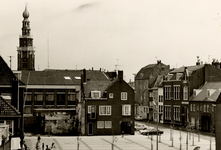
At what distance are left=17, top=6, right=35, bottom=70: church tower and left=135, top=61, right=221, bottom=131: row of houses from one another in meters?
41.0

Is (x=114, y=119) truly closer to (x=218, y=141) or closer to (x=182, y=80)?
(x=182, y=80)

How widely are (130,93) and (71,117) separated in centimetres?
917

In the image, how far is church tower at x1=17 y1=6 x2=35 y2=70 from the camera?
11962 cm

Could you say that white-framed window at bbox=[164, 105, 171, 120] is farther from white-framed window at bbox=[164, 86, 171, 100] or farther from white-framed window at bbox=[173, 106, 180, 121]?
white-framed window at bbox=[173, 106, 180, 121]

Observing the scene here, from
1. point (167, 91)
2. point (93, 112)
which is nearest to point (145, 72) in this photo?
point (167, 91)

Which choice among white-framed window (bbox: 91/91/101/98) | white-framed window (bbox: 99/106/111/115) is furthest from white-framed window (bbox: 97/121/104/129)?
white-framed window (bbox: 91/91/101/98)

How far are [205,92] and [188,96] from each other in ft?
15.1

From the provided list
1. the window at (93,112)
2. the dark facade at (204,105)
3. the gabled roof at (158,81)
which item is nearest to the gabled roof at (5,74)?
the window at (93,112)

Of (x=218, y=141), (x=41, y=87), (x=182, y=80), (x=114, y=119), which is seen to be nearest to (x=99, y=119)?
(x=114, y=119)

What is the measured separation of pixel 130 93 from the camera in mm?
64938

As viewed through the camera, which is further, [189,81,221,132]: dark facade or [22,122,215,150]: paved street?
[189,81,221,132]: dark facade

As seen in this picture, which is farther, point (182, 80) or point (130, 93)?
point (182, 80)

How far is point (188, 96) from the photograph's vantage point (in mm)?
75500

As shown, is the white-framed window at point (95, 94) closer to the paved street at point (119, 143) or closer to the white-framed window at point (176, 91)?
the paved street at point (119, 143)
